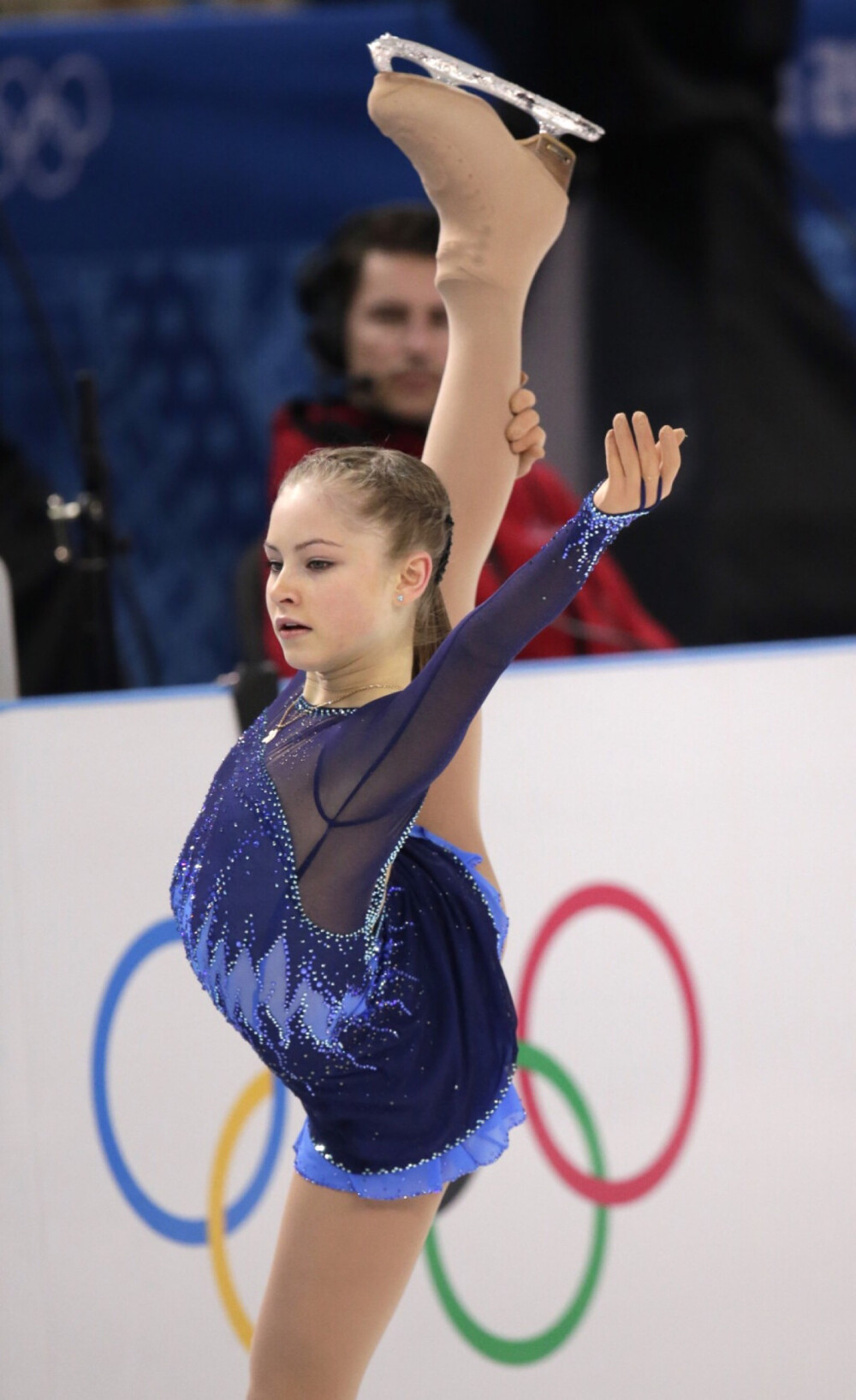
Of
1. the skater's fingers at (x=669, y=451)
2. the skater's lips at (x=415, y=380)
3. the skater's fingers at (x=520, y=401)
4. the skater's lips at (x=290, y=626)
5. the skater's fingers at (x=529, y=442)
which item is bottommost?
the skater's lips at (x=290, y=626)

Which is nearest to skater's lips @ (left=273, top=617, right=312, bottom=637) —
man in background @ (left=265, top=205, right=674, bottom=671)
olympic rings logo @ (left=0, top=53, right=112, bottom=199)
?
man in background @ (left=265, top=205, right=674, bottom=671)

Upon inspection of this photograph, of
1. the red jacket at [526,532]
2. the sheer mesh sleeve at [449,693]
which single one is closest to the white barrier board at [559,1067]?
the red jacket at [526,532]

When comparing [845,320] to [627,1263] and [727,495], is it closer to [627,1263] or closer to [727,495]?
[727,495]

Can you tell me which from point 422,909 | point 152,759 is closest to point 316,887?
point 422,909

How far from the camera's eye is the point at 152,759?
195 centimetres

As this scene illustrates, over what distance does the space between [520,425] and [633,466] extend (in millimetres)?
284

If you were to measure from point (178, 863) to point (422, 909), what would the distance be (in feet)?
0.66

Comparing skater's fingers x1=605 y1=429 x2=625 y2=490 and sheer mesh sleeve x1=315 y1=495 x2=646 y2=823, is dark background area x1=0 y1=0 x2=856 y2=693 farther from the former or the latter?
skater's fingers x1=605 y1=429 x2=625 y2=490

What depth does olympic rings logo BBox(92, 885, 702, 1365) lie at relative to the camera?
1.92 metres

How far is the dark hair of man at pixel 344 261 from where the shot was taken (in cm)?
261

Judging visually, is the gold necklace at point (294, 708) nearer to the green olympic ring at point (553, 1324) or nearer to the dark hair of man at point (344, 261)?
the green olympic ring at point (553, 1324)

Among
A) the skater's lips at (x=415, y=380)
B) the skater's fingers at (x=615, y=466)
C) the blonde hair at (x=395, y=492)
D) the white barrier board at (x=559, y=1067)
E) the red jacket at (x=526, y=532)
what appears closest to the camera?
the skater's fingers at (x=615, y=466)

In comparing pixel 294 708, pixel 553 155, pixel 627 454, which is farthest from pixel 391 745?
pixel 553 155

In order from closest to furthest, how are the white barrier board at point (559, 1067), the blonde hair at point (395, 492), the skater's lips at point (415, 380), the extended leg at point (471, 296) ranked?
the blonde hair at point (395, 492), the extended leg at point (471, 296), the white barrier board at point (559, 1067), the skater's lips at point (415, 380)
